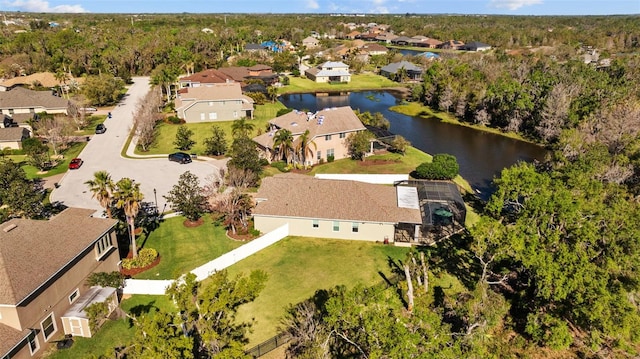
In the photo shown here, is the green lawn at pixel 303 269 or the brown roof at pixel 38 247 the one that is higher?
the brown roof at pixel 38 247

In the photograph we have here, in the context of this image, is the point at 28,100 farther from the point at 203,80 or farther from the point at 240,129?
the point at 240,129

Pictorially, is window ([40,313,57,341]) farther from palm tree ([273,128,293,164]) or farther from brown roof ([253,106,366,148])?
brown roof ([253,106,366,148])

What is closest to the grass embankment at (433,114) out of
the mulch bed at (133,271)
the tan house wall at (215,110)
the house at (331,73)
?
the house at (331,73)

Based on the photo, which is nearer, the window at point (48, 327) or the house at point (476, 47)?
the window at point (48, 327)

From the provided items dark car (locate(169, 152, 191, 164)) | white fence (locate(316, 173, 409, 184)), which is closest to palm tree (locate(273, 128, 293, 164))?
white fence (locate(316, 173, 409, 184))

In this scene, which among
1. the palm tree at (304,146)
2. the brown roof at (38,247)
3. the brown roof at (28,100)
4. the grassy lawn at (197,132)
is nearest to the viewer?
the brown roof at (38,247)

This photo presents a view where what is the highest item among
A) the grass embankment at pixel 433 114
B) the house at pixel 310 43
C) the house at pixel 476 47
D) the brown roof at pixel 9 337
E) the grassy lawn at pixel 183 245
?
the house at pixel 476 47

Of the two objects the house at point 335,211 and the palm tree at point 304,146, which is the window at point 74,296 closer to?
the house at point 335,211

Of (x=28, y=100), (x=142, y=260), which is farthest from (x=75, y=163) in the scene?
(x=28, y=100)
